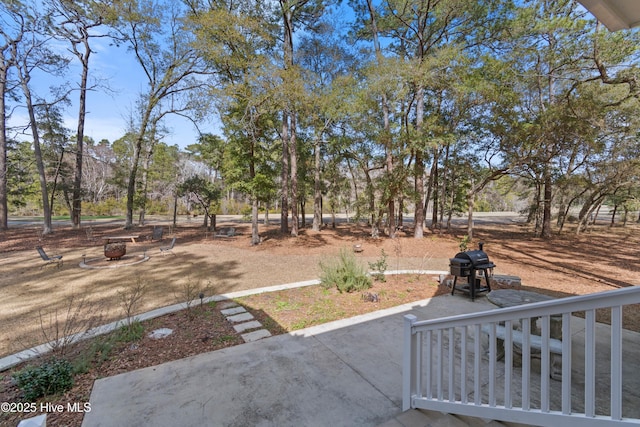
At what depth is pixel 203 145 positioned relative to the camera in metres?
15.5

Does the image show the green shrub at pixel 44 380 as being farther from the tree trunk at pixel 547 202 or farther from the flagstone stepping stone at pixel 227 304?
the tree trunk at pixel 547 202

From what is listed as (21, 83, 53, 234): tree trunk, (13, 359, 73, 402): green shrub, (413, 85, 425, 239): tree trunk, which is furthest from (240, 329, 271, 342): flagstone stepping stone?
(21, 83, 53, 234): tree trunk

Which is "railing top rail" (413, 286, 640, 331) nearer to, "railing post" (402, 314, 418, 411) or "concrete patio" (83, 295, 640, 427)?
"railing post" (402, 314, 418, 411)

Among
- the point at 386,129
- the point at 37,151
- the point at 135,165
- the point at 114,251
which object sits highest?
the point at 386,129

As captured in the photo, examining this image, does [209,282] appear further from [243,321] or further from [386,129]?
[386,129]

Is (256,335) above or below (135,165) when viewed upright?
below

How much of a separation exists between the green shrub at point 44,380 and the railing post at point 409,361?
3.08 m

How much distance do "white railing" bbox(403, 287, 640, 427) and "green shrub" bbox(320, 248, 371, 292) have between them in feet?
7.45

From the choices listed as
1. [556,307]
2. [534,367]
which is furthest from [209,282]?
[556,307]

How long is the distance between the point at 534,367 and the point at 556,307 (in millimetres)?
2160

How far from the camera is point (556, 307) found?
4.28 feet

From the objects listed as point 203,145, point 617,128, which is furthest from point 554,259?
point 203,145

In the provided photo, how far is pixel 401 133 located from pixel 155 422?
1038 centimetres

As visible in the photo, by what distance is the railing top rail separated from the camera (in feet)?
3.41
